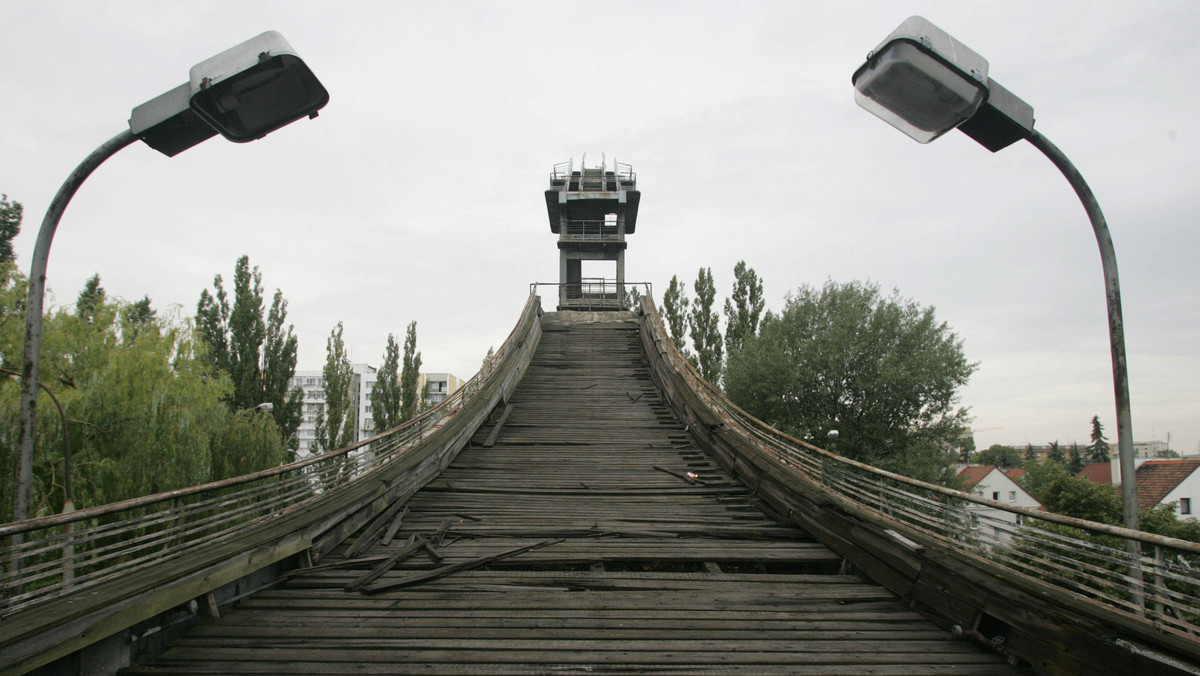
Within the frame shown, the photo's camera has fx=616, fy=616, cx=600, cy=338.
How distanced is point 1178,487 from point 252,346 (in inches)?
1911

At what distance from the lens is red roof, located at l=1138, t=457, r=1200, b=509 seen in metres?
33.2

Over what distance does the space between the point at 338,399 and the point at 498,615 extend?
104ft

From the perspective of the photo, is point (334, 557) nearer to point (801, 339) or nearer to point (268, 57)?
point (268, 57)

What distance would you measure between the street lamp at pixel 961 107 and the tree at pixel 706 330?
34.0 m

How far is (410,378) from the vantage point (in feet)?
124

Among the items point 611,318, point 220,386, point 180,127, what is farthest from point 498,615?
point 611,318

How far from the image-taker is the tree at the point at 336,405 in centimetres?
3356

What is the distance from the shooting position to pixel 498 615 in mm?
5316

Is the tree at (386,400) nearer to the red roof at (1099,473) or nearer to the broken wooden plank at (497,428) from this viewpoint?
the broken wooden plank at (497,428)

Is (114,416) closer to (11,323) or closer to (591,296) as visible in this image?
(11,323)

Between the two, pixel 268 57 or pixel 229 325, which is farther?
pixel 229 325

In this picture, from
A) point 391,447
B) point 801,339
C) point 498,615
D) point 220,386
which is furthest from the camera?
point 801,339

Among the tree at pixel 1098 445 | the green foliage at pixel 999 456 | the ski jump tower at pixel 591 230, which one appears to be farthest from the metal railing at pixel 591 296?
the green foliage at pixel 999 456

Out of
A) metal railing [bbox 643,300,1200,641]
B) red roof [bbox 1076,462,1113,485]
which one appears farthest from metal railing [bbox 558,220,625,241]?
red roof [bbox 1076,462,1113,485]
